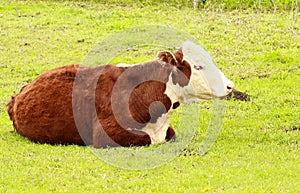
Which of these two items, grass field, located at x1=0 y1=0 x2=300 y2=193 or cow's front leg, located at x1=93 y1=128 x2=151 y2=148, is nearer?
grass field, located at x1=0 y1=0 x2=300 y2=193

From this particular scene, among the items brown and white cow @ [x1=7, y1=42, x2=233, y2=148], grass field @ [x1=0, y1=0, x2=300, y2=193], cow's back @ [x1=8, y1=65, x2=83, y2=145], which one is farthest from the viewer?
cow's back @ [x1=8, y1=65, x2=83, y2=145]

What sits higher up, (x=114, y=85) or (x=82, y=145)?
(x=114, y=85)

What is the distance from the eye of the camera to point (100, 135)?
35.0 feet

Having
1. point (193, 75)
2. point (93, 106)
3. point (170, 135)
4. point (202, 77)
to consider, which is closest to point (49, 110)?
point (93, 106)

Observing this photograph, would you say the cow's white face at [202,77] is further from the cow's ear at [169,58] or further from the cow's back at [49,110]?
the cow's back at [49,110]

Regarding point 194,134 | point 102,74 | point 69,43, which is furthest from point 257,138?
point 69,43

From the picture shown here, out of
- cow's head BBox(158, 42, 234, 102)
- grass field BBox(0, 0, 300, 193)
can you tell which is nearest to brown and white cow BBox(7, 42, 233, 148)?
cow's head BBox(158, 42, 234, 102)

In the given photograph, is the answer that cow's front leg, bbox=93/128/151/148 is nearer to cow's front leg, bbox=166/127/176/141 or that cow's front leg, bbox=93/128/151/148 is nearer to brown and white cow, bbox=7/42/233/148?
brown and white cow, bbox=7/42/233/148

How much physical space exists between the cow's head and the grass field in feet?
2.73

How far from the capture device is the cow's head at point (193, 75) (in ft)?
35.4

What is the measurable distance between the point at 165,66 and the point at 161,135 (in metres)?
1.02

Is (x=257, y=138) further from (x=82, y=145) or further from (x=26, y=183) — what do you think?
(x=26, y=183)

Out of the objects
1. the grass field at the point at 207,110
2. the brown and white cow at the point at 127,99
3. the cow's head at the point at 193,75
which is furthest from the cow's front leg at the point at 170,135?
the grass field at the point at 207,110

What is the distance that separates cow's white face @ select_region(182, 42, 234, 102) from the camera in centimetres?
1082
